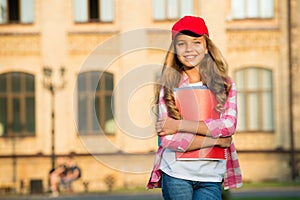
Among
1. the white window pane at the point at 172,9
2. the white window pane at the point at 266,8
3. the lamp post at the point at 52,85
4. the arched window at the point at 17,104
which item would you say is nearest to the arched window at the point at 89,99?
the lamp post at the point at 52,85

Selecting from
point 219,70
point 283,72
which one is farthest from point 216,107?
point 283,72

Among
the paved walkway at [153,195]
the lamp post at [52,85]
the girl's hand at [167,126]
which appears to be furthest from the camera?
the lamp post at [52,85]

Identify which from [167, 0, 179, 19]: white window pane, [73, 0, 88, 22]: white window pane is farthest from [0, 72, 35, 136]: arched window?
[167, 0, 179, 19]: white window pane

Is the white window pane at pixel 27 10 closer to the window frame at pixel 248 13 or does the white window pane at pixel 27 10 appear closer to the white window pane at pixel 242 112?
the window frame at pixel 248 13

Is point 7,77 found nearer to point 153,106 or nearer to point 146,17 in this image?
point 146,17

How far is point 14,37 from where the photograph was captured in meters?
32.8

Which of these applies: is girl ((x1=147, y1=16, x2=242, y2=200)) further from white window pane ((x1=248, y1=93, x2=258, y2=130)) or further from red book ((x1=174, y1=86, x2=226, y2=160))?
white window pane ((x1=248, y1=93, x2=258, y2=130))

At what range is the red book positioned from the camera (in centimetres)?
480

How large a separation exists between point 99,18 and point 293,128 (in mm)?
8352

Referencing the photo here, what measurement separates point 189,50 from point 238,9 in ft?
93.6

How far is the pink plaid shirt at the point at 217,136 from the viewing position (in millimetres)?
4762

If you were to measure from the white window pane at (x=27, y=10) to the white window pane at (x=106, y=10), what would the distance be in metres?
2.59

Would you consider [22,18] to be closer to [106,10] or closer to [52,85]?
[52,85]

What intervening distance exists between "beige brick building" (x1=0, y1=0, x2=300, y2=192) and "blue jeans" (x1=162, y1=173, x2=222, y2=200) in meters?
27.2
